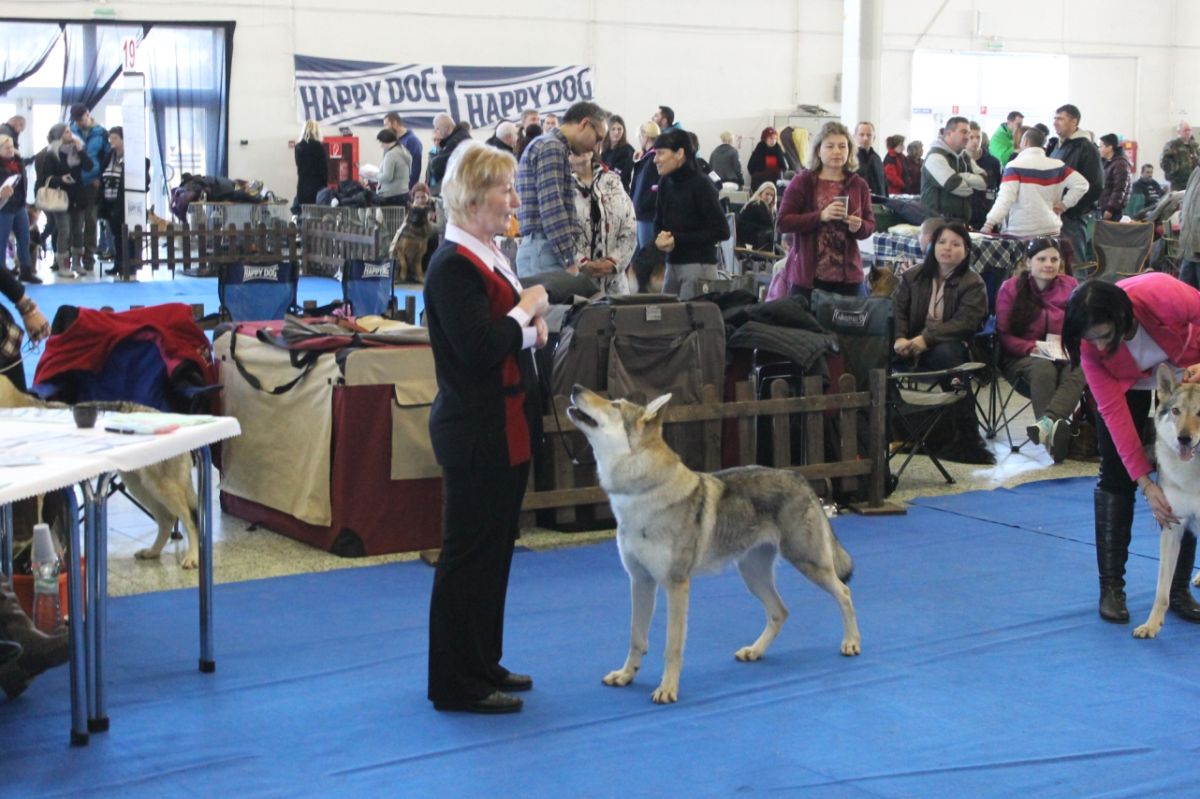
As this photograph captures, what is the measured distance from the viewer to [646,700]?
12.6 feet

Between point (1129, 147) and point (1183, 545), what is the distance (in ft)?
69.1

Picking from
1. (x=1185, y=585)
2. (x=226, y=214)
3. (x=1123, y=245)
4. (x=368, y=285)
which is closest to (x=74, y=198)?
(x=226, y=214)

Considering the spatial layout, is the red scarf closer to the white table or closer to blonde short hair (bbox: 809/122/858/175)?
the white table

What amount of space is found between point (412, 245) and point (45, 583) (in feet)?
36.9

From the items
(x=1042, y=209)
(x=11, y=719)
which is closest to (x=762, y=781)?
(x=11, y=719)

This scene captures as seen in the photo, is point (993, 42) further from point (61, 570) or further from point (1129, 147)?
point (61, 570)

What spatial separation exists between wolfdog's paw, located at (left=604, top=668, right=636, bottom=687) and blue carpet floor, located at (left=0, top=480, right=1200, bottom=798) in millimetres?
30

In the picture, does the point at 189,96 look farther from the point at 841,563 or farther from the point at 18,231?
the point at 841,563

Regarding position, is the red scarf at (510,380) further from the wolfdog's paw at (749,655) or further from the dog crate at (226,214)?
the dog crate at (226,214)

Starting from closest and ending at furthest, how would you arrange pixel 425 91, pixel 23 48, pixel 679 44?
1. pixel 23 48
2. pixel 425 91
3. pixel 679 44

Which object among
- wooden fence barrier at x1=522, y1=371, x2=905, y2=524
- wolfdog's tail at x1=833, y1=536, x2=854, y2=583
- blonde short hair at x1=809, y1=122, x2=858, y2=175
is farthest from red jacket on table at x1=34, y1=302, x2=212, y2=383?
blonde short hair at x1=809, y1=122, x2=858, y2=175

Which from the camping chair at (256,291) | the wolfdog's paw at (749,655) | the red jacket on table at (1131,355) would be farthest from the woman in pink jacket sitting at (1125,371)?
the camping chair at (256,291)

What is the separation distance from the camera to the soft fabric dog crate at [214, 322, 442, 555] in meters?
5.29

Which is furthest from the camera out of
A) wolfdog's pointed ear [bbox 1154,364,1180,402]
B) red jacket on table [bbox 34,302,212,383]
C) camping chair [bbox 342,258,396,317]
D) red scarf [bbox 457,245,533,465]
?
camping chair [bbox 342,258,396,317]
